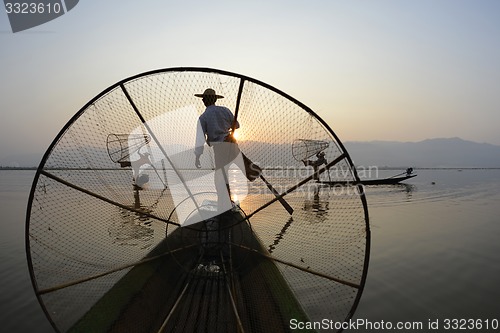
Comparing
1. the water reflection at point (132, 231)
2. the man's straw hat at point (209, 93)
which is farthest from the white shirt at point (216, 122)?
the water reflection at point (132, 231)

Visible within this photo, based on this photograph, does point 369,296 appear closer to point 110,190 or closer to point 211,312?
point 211,312

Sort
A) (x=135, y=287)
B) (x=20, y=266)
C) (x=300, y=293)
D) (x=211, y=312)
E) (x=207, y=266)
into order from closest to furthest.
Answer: (x=211, y=312) < (x=135, y=287) < (x=207, y=266) < (x=300, y=293) < (x=20, y=266)

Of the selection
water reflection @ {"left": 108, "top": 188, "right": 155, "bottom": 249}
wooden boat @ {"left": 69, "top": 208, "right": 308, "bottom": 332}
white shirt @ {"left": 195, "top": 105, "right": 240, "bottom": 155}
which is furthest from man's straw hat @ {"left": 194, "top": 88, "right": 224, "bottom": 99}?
water reflection @ {"left": 108, "top": 188, "right": 155, "bottom": 249}

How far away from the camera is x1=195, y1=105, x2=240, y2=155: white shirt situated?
460 cm

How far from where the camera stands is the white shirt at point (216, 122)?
15.1 ft

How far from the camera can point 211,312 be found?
324 centimetres

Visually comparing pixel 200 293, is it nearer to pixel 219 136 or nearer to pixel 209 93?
pixel 219 136

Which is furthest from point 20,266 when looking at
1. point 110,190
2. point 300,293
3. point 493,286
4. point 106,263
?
point 493,286

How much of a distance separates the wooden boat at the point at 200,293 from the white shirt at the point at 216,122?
1.41 meters

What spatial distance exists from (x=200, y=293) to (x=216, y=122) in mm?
→ 2496

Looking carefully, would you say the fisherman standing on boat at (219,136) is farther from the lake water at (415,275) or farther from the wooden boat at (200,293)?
the lake water at (415,275)

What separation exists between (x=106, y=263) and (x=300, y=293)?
11.5 ft

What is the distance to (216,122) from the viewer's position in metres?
4.61

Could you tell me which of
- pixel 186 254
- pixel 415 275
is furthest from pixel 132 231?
pixel 415 275
